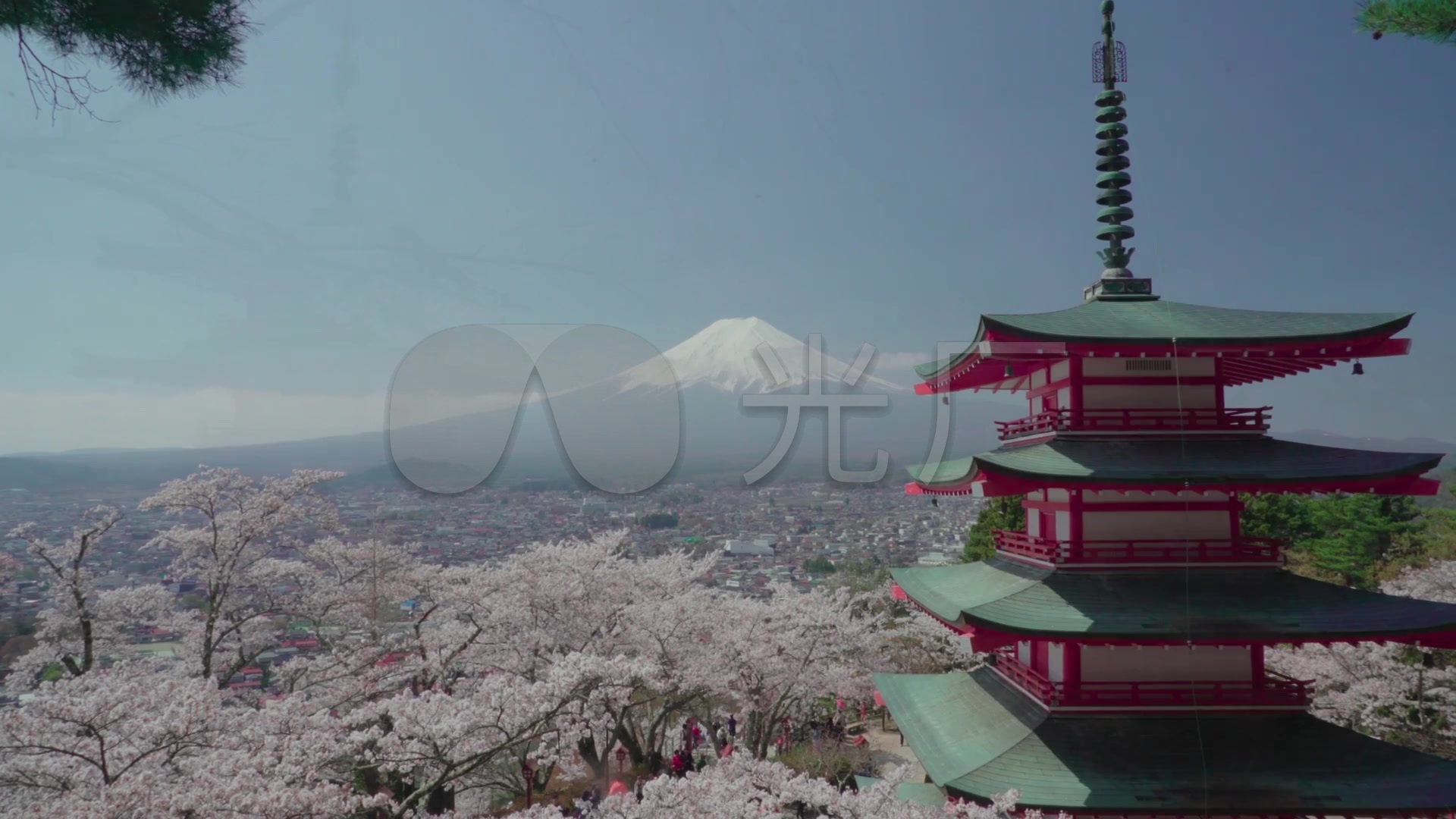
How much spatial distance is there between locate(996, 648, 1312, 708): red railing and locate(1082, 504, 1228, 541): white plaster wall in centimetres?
168

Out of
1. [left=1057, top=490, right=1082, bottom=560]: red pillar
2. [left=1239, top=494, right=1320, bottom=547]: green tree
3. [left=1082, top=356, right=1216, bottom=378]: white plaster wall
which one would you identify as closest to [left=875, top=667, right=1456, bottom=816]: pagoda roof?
[left=1057, top=490, right=1082, bottom=560]: red pillar

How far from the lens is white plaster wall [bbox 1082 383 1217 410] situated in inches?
344

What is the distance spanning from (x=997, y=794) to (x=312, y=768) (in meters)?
7.09

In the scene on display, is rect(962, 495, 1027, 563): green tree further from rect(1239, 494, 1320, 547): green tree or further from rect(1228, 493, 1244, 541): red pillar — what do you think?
rect(1228, 493, 1244, 541): red pillar

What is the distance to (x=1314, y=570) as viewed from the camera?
2641 centimetres

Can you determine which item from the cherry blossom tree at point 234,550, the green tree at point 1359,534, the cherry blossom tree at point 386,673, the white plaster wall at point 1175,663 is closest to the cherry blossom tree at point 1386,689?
the white plaster wall at point 1175,663

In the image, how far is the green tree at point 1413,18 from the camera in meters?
5.66

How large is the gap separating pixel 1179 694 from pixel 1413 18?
22.9 feet

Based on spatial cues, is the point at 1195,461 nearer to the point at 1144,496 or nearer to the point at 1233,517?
the point at 1144,496

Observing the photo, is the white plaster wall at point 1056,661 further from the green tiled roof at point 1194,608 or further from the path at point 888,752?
the path at point 888,752

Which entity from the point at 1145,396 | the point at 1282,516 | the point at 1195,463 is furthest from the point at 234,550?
the point at 1282,516

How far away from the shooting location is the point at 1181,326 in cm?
850

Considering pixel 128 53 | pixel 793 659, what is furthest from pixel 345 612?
pixel 128 53

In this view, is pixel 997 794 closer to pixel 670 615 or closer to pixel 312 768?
pixel 312 768
